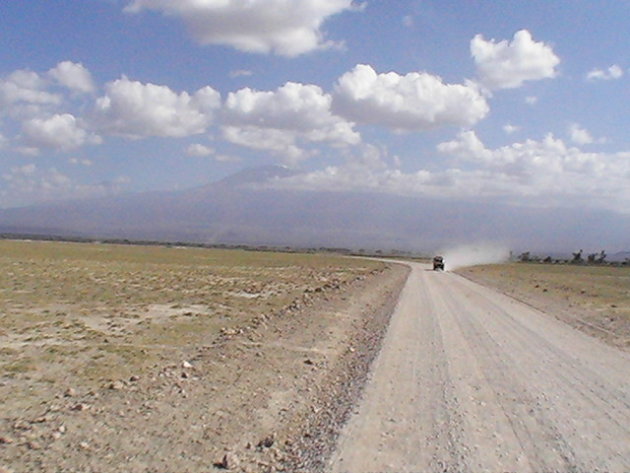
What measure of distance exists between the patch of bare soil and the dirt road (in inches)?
20.7

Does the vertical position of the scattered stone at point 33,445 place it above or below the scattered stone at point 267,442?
below

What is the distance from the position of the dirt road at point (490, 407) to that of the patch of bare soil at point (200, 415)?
53 centimetres

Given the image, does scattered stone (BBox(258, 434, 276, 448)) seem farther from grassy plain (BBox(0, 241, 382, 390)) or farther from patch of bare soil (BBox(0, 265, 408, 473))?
grassy plain (BBox(0, 241, 382, 390))

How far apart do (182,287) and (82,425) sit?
2353 centimetres

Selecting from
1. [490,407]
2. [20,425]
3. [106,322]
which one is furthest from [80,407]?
[106,322]

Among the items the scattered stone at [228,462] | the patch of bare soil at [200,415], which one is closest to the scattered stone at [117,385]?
the patch of bare soil at [200,415]

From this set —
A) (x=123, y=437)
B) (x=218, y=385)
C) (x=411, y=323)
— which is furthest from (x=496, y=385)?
(x=411, y=323)

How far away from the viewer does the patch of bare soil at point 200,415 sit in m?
6.30

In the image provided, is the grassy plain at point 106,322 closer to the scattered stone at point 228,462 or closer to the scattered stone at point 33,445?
the scattered stone at point 33,445

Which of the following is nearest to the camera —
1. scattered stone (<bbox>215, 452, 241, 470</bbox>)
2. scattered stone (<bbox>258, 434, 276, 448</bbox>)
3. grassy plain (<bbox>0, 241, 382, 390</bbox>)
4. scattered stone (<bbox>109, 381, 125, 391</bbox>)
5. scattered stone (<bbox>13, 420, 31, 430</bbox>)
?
scattered stone (<bbox>215, 452, 241, 470</bbox>)

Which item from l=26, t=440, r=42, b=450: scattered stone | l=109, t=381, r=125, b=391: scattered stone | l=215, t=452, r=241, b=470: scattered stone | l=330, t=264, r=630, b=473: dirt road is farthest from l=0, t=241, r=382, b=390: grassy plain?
l=330, t=264, r=630, b=473: dirt road

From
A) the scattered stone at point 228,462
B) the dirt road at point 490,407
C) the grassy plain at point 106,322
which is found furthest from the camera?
the grassy plain at point 106,322

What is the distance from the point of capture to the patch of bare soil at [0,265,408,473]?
6.30 m

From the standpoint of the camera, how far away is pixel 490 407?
27.6 feet
